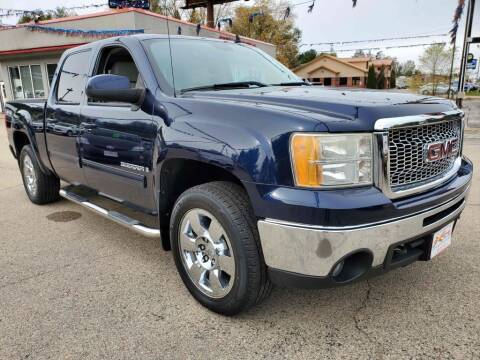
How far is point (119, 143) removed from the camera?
317 centimetres

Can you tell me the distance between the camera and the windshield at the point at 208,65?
121 inches

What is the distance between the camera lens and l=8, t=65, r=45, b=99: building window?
67.4 feet

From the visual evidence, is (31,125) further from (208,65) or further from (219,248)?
(219,248)

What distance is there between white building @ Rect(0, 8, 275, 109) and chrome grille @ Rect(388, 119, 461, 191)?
1196 centimetres

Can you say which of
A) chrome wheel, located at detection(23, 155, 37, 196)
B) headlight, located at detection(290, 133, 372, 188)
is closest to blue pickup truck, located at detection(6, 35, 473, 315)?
headlight, located at detection(290, 133, 372, 188)

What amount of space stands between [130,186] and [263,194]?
58.3 inches

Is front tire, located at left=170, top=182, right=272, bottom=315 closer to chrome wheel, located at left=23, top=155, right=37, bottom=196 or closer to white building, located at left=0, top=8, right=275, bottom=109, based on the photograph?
chrome wheel, located at left=23, top=155, right=37, bottom=196

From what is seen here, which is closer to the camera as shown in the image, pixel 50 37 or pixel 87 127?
pixel 87 127

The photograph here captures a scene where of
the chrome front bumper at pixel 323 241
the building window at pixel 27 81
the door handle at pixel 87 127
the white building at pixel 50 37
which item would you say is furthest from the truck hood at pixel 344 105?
the building window at pixel 27 81

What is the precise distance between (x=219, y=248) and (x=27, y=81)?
22.6m

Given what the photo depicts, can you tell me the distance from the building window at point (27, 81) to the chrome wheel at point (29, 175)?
650 inches

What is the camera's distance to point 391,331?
7.92 feet

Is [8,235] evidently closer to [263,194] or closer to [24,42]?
[263,194]

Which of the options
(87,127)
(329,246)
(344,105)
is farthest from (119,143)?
(329,246)
